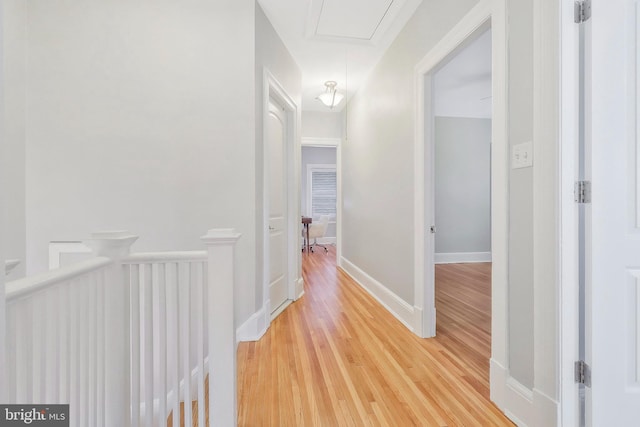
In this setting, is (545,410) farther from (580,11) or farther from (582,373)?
(580,11)

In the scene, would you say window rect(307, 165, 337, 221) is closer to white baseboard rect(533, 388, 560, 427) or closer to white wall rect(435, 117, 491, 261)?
white wall rect(435, 117, 491, 261)

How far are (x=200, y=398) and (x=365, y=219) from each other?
2.96 metres

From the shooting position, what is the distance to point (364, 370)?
193cm

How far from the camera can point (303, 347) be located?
89.0 inches

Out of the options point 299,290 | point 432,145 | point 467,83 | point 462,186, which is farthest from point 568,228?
point 462,186

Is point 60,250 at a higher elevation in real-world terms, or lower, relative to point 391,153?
lower

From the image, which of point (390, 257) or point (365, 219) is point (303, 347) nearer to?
point (390, 257)

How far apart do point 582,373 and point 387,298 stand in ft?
6.27

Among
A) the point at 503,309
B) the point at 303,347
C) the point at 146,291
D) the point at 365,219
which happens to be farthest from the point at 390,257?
the point at 146,291

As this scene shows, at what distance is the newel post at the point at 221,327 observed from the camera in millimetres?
1307

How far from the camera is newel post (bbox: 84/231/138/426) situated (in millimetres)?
1187

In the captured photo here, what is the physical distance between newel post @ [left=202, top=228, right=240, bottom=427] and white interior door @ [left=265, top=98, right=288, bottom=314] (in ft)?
4.71

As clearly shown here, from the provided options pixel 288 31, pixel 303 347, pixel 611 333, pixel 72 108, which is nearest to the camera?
pixel 611 333

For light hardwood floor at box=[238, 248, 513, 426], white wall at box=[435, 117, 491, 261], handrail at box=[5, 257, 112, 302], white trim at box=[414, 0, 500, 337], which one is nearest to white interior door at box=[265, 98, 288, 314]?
light hardwood floor at box=[238, 248, 513, 426]
